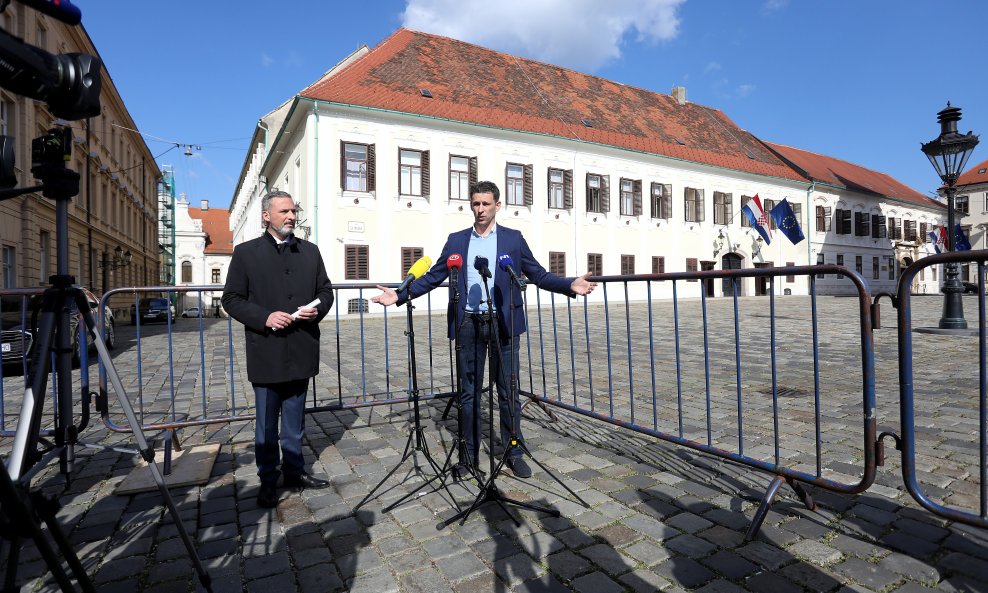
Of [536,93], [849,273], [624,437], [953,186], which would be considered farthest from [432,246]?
[849,273]

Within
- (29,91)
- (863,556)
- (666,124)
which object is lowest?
(863,556)

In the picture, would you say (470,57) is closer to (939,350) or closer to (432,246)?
(432,246)

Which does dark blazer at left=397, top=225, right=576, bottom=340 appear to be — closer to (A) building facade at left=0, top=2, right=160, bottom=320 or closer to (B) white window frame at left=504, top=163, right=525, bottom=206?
(A) building facade at left=0, top=2, right=160, bottom=320

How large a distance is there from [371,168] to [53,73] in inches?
856

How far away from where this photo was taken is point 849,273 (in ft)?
9.23

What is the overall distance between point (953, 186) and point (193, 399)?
13.8 m

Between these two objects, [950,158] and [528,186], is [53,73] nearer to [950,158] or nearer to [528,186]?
[950,158]

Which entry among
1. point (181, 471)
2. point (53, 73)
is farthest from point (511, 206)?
point (53, 73)

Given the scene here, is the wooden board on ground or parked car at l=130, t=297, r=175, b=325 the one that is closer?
the wooden board on ground

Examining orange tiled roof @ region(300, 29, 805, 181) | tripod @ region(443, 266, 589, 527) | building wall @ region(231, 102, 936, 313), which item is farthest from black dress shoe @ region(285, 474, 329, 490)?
orange tiled roof @ region(300, 29, 805, 181)

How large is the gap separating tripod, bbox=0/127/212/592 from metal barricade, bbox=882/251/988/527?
10.4ft

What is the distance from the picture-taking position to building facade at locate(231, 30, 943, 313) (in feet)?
73.4

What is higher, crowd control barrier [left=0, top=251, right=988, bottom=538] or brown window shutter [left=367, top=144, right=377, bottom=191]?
brown window shutter [left=367, top=144, right=377, bottom=191]

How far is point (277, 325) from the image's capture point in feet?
10.4
